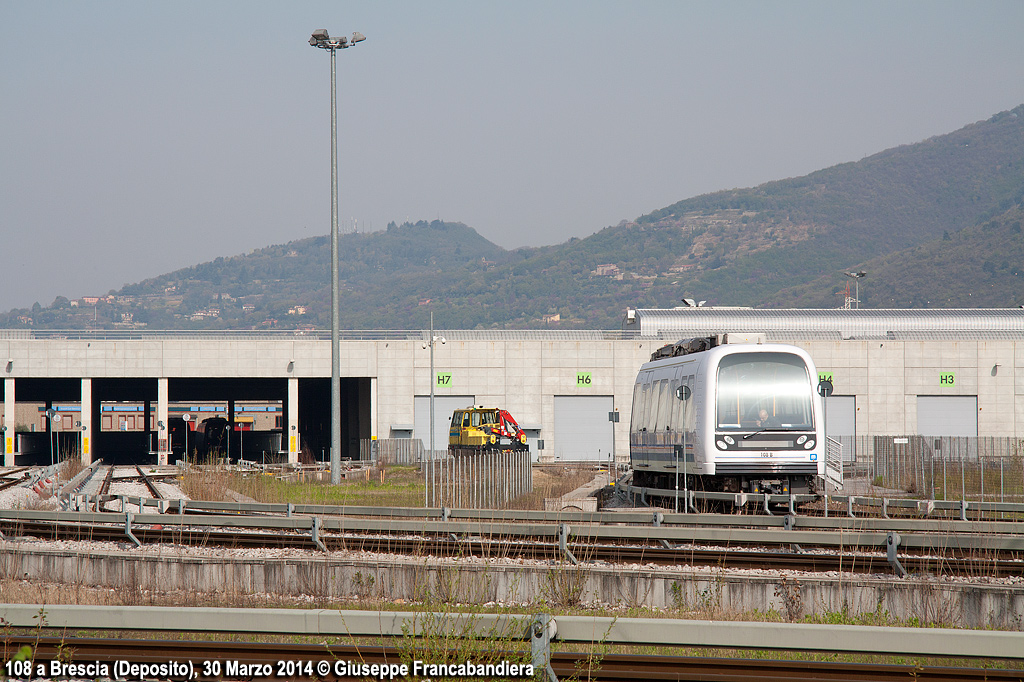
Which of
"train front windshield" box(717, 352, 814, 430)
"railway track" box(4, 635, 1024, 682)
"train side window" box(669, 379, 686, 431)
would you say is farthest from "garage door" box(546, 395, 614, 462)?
"railway track" box(4, 635, 1024, 682)

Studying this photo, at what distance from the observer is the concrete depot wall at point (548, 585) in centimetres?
1046

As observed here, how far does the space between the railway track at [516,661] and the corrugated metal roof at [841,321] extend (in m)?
56.7

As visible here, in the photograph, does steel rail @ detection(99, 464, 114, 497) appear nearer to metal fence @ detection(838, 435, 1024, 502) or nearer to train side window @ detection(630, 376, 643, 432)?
train side window @ detection(630, 376, 643, 432)

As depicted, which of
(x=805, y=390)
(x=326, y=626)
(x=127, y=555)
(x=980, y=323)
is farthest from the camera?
(x=980, y=323)

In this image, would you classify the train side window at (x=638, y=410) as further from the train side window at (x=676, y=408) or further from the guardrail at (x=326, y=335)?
the guardrail at (x=326, y=335)

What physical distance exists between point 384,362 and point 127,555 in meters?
44.0

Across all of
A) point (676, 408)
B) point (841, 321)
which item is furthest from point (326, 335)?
point (676, 408)

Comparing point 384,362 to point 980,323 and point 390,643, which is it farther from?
point 390,643

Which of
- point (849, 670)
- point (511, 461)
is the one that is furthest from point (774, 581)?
point (511, 461)

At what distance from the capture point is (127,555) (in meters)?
13.1

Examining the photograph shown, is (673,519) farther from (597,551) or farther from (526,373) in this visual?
(526,373)

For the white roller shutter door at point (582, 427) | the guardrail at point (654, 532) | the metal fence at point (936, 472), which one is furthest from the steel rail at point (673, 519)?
the white roller shutter door at point (582, 427)

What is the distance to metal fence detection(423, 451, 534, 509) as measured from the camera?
76.0ft

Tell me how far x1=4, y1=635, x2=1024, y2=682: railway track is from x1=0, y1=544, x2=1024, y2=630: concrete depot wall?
3446mm
